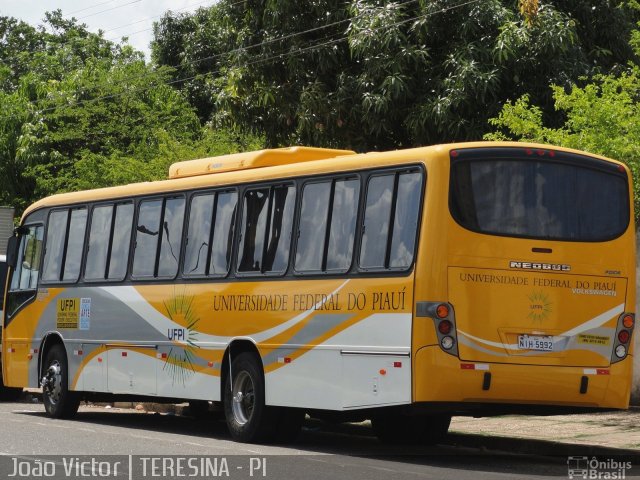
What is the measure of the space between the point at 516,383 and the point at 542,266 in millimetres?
1191

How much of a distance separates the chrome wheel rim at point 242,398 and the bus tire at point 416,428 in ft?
4.97

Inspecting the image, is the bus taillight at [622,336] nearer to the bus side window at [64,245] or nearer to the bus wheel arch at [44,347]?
the bus side window at [64,245]

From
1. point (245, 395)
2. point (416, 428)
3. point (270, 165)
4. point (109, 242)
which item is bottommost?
point (416, 428)

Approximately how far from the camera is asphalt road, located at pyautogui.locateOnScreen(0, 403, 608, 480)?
12.0 metres

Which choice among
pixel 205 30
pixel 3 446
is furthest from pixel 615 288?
pixel 205 30

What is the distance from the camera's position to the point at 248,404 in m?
15.4

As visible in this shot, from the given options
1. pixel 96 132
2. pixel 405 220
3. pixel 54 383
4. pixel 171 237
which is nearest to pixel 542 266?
pixel 405 220

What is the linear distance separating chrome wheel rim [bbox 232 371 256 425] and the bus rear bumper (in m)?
3.10

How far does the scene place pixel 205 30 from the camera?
48031mm

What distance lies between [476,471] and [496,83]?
517 inches

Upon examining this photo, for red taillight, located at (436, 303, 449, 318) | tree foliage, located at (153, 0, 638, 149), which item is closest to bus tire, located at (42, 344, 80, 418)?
red taillight, located at (436, 303, 449, 318)

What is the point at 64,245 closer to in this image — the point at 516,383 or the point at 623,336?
the point at 516,383

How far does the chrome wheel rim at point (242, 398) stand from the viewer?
607 inches

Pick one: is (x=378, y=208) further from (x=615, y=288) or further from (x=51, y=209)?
Answer: (x=51, y=209)
